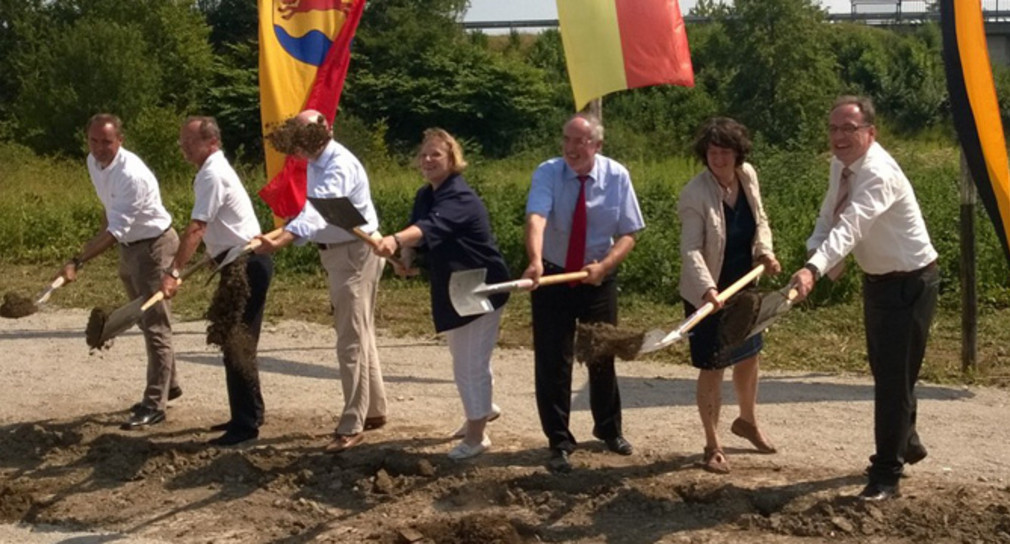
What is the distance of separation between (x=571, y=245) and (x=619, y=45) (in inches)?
95.7

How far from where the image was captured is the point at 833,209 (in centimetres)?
671

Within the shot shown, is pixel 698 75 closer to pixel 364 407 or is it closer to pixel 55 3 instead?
pixel 55 3

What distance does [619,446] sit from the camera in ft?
25.4

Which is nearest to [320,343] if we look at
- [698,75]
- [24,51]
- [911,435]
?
[911,435]

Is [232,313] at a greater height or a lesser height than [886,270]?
lesser

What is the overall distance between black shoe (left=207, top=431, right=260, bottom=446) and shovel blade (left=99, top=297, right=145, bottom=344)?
2.83 ft

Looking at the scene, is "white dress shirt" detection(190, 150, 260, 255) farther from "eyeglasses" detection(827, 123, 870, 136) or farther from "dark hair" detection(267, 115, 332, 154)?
"eyeglasses" detection(827, 123, 870, 136)

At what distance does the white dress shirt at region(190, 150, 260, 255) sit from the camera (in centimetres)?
824

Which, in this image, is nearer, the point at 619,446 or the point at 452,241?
the point at 452,241

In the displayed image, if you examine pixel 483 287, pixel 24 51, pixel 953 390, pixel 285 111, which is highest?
pixel 24 51

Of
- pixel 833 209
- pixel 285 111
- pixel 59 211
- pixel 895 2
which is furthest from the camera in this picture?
pixel 895 2

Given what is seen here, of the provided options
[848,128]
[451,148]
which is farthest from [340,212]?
[848,128]

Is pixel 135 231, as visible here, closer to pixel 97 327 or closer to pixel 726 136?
pixel 97 327

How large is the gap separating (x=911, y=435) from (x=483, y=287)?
227cm
